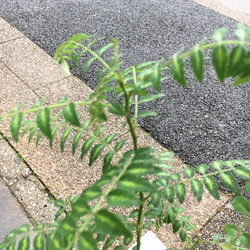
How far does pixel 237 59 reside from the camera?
0.67m

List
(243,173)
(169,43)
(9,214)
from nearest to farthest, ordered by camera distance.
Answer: (243,173), (9,214), (169,43)

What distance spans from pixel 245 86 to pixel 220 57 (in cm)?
334

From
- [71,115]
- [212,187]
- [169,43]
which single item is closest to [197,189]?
[212,187]

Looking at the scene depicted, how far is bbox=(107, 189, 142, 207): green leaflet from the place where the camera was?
674 millimetres

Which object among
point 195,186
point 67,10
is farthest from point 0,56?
point 195,186

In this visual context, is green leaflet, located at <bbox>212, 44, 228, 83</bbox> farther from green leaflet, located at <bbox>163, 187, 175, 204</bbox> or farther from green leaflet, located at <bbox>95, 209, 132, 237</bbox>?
green leaflet, located at <bbox>163, 187, 175, 204</bbox>

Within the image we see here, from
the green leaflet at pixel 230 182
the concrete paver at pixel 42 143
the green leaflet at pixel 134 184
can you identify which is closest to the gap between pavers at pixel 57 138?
the concrete paver at pixel 42 143

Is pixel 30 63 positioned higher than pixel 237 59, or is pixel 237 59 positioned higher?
pixel 237 59

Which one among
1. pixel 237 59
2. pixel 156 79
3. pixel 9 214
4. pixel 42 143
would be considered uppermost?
pixel 237 59

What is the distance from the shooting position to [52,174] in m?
2.52

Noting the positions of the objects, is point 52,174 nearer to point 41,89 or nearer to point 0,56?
point 41,89

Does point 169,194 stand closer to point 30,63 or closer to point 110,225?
point 110,225

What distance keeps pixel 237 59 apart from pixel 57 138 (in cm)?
232

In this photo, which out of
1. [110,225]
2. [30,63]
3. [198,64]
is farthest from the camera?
[30,63]
